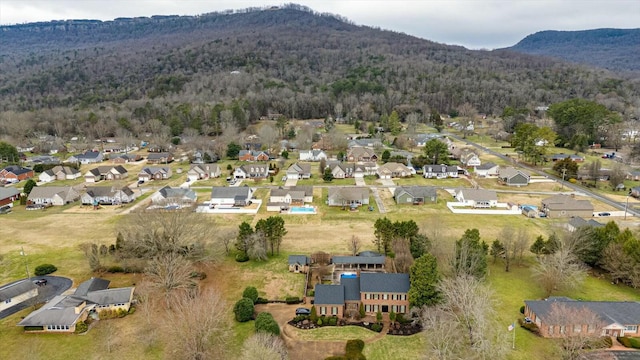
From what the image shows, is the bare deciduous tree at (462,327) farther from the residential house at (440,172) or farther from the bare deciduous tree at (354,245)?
the residential house at (440,172)

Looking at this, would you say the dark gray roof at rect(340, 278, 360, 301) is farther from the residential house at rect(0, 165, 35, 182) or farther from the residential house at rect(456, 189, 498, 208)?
the residential house at rect(0, 165, 35, 182)

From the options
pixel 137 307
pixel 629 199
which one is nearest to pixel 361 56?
pixel 629 199

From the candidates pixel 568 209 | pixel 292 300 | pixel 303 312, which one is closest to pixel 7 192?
pixel 292 300

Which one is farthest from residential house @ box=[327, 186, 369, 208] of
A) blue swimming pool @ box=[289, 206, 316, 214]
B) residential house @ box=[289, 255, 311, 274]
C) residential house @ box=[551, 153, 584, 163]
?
residential house @ box=[551, 153, 584, 163]

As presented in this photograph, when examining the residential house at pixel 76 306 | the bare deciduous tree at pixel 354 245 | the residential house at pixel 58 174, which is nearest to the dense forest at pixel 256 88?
the residential house at pixel 58 174

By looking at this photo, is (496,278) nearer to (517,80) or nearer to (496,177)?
(496,177)

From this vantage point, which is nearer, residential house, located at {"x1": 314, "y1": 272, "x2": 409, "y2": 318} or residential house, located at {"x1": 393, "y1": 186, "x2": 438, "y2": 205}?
residential house, located at {"x1": 314, "y1": 272, "x2": 409, "y2": 318}

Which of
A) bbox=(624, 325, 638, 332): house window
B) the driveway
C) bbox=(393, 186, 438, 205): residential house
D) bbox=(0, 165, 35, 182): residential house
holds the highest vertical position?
bbox=(0, 165, 35, 182): residential house
